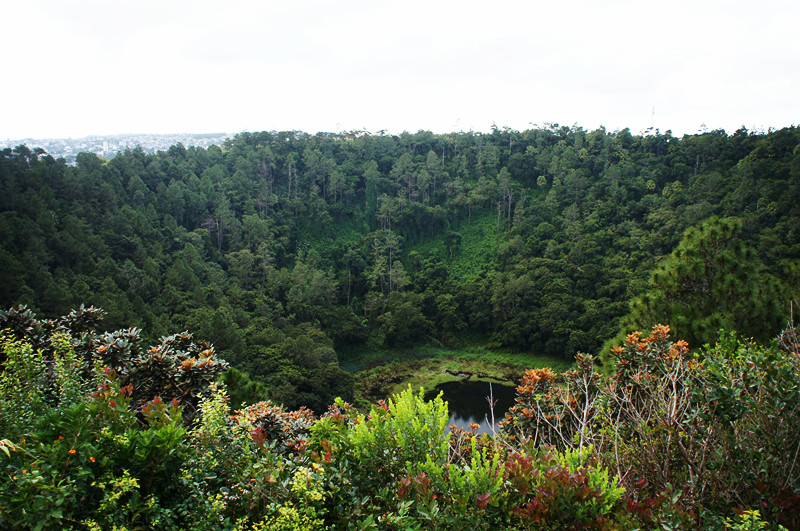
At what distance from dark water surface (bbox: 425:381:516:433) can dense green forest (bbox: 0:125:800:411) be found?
4677mm

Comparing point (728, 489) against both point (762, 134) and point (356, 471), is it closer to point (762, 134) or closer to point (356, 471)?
point (356, 471)

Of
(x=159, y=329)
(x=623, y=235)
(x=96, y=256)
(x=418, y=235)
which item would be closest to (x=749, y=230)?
(x=623, y=235)

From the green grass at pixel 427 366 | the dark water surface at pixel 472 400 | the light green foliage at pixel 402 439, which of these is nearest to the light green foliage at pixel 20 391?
the light green foliage at pixel 402 439

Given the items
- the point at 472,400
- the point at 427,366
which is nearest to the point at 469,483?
the point at 472,400

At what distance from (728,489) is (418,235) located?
33870 millimetres

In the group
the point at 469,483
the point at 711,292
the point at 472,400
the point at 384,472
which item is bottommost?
the point at 472,400

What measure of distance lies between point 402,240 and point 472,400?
17185 mm

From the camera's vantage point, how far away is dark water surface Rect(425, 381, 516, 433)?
762 inches

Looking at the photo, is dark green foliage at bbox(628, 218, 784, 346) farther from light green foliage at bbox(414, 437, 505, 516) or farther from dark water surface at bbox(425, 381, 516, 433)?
dark water surface at bbox(425, 381, 516, 433)

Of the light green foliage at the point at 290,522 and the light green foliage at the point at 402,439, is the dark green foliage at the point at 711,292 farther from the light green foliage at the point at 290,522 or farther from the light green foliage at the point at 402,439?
the light green foliage at the point at 290,522

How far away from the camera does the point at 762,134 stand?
31.6 meters

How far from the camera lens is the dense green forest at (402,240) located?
1647 cm

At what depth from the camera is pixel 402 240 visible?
3547 centimetres

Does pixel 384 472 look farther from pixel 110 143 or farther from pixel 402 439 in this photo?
pixel 110 143
